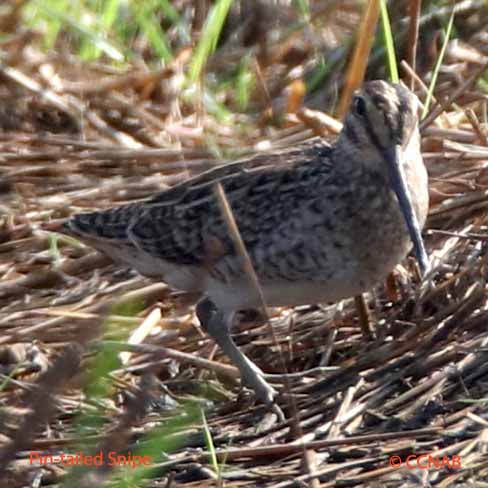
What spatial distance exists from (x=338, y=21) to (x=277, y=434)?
3.64 metres


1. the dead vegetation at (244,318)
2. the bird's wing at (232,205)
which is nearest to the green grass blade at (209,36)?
→ the dead vegetation at (244,318)

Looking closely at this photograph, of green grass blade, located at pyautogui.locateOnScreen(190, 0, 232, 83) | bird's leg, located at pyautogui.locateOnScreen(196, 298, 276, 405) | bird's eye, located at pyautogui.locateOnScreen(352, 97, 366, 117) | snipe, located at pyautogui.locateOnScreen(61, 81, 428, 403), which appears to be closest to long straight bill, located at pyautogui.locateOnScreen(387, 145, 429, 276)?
snipe, located at pyautogui.locateOnScreen(61, 81, 428, 403)

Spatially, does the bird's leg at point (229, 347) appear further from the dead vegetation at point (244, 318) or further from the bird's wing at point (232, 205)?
the bird's wing at point (232, 205)

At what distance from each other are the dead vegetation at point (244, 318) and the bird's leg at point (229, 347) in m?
0.05

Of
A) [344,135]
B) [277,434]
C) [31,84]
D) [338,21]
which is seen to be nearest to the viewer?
[277,434]

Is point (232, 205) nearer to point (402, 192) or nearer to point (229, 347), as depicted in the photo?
point (229, 347)

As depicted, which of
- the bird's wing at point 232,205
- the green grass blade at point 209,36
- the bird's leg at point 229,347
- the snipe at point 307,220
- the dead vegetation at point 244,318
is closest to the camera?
the dead vegetation at point 244,318

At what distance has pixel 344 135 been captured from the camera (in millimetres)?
4852

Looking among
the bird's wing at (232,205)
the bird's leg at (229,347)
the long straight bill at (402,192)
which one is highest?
the bird's wing at (232,205)

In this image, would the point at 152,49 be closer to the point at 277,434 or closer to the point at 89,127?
the point at 89,127

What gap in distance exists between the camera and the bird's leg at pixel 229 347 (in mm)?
4703

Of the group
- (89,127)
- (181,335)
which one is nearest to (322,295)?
(181,335)

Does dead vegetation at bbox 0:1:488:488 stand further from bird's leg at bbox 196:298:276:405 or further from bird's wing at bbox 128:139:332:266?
bird's wing at bbox 128:139:332:266

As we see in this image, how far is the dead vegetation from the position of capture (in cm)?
402
